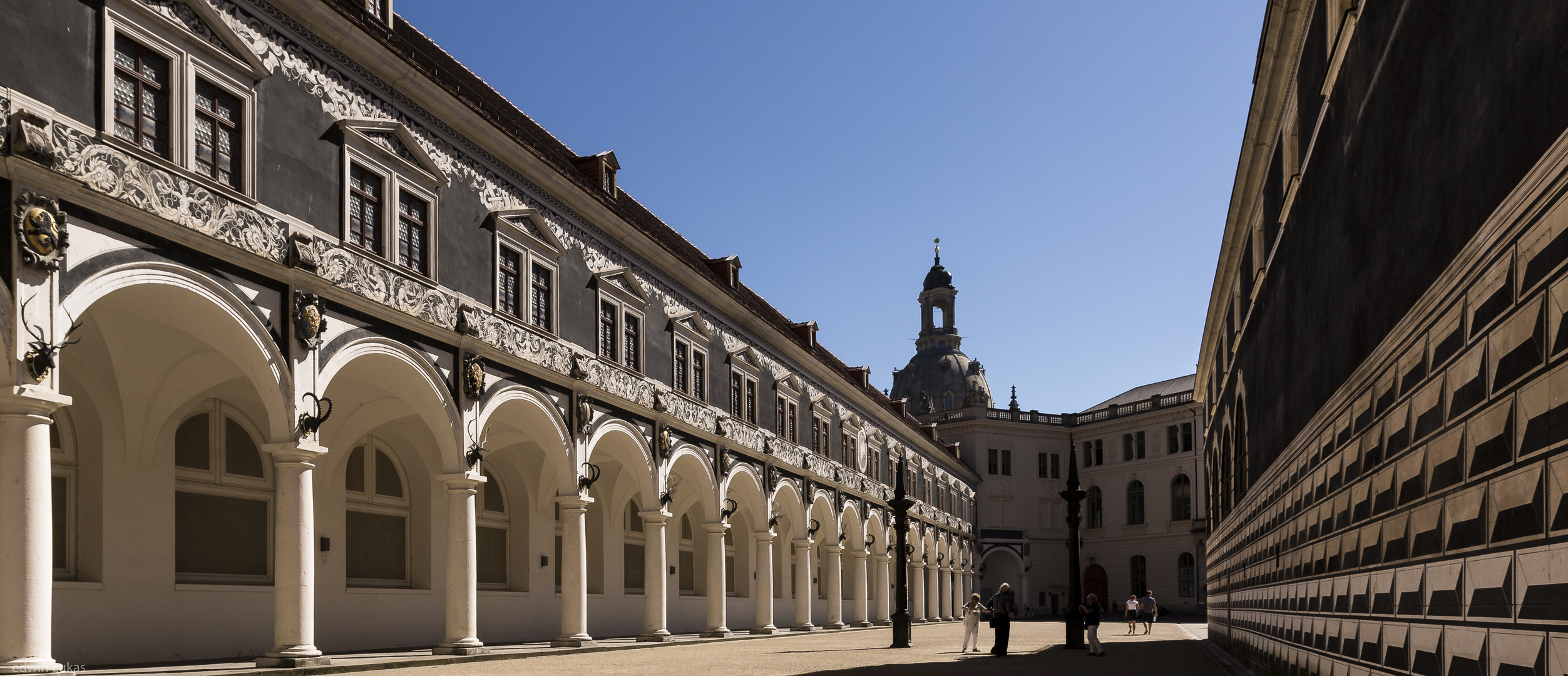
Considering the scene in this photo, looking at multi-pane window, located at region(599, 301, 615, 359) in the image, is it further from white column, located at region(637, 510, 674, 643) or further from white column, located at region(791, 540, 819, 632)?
white column, located at region(791, 540, 819, 632)

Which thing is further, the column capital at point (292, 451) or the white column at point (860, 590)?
the white column at point (860, 590)

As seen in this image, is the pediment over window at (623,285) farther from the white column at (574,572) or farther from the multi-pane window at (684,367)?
the white column at (574,572)

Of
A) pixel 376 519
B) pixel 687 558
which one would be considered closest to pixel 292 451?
pixel 376 519

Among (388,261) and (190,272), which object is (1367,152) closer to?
(190,272)

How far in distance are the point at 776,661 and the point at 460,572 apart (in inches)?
219

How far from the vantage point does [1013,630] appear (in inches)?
1690

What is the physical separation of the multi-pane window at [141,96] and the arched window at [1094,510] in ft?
228

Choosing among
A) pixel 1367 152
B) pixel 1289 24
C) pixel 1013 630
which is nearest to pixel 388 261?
pixel 1289 24

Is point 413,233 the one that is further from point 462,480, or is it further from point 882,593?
point 882,593

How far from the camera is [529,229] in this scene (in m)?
23.4

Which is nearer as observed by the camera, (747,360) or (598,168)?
(598,168)

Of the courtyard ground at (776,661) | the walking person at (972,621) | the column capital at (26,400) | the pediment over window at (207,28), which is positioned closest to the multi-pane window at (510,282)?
the courtyard ground at (776,661)

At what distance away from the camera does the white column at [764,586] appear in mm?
34594

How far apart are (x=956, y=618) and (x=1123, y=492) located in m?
17.6
